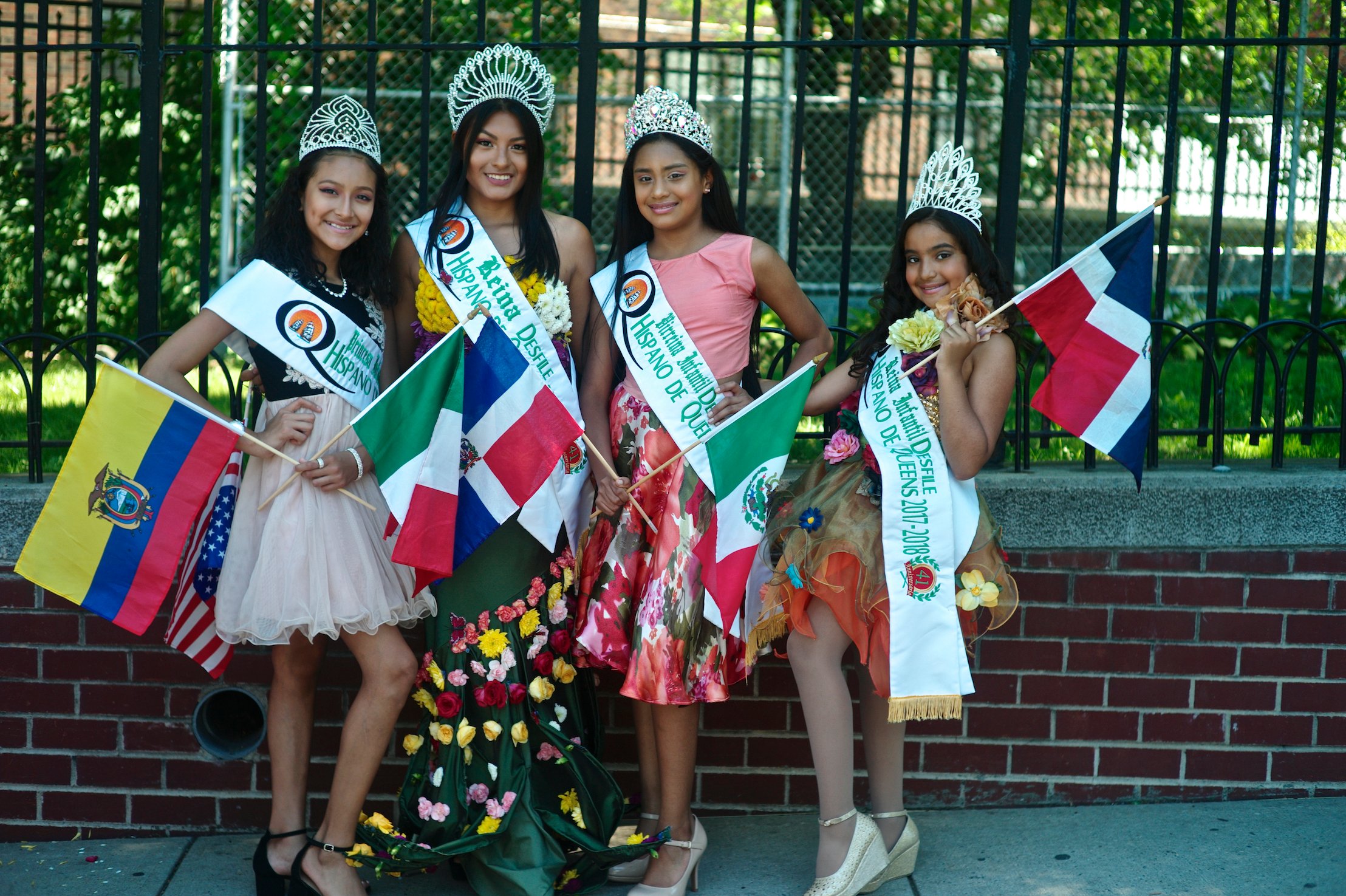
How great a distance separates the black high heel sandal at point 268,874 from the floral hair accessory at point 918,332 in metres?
1.98

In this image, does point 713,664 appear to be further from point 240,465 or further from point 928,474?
point 240,465

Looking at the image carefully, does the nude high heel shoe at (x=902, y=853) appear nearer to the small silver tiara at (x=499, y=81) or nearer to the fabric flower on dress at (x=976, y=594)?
the fabric flower on dress at (x=976, y=594)

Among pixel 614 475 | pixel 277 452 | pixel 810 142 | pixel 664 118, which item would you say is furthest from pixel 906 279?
pixel 810 142

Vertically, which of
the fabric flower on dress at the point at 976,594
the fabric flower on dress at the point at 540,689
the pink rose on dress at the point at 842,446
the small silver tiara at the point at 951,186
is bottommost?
the fabric flower on dress at the point at 540,689

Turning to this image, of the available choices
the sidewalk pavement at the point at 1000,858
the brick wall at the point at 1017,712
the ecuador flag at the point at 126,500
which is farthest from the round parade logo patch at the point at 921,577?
the ecuador flag at the point at 126,500

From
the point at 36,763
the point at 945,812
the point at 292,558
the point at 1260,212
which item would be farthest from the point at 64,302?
the point at 1260,212

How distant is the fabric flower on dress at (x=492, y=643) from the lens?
11.0ft

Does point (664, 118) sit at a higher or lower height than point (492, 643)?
higher

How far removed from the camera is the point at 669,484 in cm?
339

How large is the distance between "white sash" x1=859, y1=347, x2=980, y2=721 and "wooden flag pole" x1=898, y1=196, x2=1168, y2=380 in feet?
0.47

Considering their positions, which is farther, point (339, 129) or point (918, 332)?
point (339, 129)

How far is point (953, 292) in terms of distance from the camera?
3221mm

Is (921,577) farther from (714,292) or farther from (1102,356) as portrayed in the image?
(714,292)

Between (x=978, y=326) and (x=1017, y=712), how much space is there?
4.27ft
